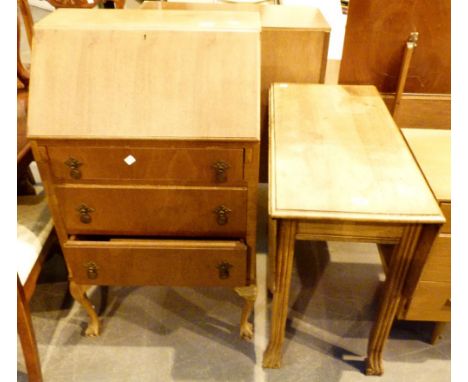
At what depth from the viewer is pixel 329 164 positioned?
4.18 ft

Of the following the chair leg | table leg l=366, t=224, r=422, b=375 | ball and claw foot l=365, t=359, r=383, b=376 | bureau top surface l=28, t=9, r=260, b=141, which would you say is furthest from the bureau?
ball and claw foot l=365, t=359, r=383, b=376

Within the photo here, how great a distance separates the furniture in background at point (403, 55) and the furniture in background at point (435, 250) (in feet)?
0.84

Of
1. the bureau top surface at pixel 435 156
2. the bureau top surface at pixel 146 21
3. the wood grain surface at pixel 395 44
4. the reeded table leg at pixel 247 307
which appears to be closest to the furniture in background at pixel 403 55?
the wood grain surface at pixel 395 44

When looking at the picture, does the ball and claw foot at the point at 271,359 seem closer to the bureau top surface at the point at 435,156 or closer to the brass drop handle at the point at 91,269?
the brass drop handle at the point at 91,269

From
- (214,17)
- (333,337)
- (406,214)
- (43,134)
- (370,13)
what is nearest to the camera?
(406,214)

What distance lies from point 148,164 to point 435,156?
0.96 meters

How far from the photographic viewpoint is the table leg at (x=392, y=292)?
3.90 feet

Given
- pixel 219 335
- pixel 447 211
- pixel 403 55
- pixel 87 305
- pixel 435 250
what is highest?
A: pixel 403 55

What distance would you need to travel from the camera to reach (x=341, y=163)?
128 centimetres

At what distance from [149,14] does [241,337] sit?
1.24 m

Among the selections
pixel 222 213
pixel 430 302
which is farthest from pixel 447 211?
pixel 222 213

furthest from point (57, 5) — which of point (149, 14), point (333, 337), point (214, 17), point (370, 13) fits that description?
point (333, 337)

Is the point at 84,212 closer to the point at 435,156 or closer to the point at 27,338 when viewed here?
the point at 27,338

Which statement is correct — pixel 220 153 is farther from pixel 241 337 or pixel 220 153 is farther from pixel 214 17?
pixel 241 337
